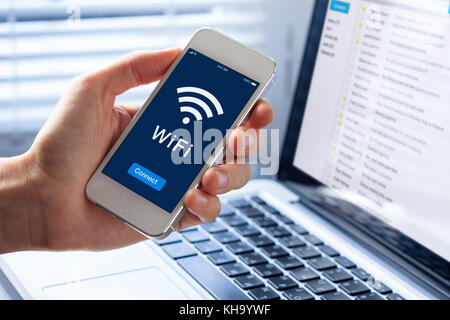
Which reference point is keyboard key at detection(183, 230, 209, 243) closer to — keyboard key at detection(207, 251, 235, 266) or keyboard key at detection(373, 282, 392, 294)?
keyboard key at detection(207, 251, 235, 266)

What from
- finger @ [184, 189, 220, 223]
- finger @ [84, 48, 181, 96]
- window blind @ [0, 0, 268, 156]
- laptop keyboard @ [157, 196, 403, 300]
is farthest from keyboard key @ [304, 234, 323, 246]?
window blind @ [0, 0, 268, 156]

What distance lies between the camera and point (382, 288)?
2.40 ft

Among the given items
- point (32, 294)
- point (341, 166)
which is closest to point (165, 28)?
point (341, 166)

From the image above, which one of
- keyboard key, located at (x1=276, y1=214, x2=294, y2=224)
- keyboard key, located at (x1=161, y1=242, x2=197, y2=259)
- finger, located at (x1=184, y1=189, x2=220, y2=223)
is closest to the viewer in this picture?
finger, located at (x1=184, y1=189, x2=220, y2=223)

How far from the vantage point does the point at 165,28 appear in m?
1.05

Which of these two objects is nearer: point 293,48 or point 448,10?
point 448,10

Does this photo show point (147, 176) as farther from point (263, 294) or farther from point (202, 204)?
point (263, 294)

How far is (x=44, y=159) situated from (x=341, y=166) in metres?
0.44

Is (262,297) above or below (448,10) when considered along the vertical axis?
below

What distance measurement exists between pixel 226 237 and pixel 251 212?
0.28ft

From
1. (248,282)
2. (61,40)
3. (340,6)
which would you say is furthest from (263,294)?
(61,40)

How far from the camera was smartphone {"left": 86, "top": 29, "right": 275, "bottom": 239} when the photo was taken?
686 mm

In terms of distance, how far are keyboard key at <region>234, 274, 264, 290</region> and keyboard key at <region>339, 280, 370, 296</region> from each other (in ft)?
0.34
